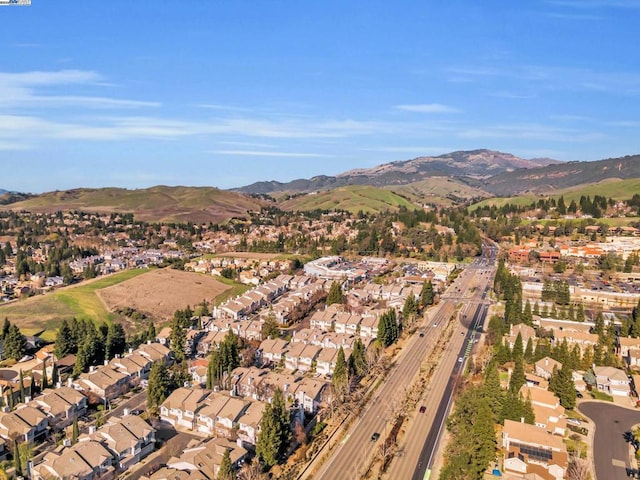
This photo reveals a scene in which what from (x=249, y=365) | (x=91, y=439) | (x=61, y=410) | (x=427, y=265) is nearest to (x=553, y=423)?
(x=249, y=365)

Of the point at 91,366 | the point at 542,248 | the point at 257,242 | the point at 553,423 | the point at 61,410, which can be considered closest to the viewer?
the point at 553,423

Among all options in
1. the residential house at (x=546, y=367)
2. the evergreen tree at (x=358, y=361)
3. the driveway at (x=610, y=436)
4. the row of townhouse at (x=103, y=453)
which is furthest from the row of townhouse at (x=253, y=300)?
the driveway at (x=610, y=436)

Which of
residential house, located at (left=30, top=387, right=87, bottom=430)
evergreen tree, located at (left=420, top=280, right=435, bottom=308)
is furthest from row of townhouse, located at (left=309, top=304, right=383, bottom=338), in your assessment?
residential house, located at (left=30, top=387, right=87, bottom=430)

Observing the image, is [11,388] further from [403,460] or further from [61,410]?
[403,460]

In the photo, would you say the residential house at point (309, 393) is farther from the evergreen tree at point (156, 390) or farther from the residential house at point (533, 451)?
the residential house at point (533, 451)

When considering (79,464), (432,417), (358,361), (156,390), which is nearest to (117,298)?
(156,390)
